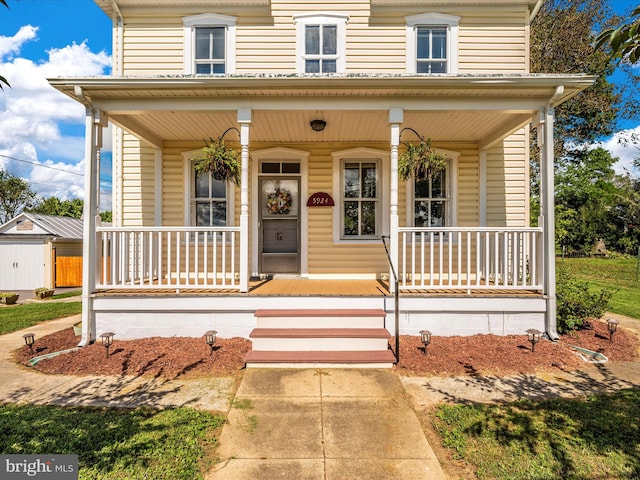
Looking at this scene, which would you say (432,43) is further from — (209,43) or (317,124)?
(209,43)

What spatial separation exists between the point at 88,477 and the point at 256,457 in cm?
109

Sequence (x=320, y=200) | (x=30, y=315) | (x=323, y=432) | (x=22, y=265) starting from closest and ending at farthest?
1. (x=323, y=432)
2. (x=320, y=200)
3. (x=30, y=315)
4. (x=22, y=265)

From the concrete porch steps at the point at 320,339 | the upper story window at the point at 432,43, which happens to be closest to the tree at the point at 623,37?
the concrete porch steps at the point at 320,339

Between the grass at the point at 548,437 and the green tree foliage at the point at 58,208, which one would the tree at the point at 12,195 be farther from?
the grass at the point at 548,437

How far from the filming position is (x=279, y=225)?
7.02 metres

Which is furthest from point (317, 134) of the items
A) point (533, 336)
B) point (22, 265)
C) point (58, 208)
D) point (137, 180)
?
point (58, 208)

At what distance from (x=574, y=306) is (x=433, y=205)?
2.94 meters

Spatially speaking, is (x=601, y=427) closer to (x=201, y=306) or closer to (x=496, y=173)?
(x=201, y=306)

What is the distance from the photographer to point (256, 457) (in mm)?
2482

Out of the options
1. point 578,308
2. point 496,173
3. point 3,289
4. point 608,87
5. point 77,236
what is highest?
point 608,87

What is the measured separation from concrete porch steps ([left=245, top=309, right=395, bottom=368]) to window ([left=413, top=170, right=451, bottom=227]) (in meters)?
2.94

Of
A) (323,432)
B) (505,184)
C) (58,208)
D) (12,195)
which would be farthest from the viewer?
(58,208)

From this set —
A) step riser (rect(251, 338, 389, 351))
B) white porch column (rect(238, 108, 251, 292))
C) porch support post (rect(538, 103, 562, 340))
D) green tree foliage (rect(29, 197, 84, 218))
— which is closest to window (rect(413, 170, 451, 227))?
porch support post (rect(538, 103, 562, 340))

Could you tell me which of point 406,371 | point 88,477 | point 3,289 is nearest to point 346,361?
point 406,371
